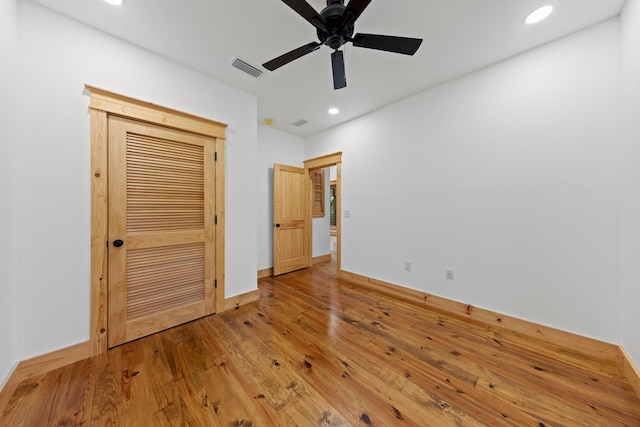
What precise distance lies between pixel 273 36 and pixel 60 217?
7.73ft

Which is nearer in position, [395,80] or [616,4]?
[616,4]

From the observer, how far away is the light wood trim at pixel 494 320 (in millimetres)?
1812

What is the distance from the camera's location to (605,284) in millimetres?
1811

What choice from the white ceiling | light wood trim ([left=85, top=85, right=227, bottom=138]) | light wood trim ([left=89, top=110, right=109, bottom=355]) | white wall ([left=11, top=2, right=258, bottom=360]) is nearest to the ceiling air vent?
the white ceiling

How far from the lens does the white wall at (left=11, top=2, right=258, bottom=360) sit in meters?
1.62

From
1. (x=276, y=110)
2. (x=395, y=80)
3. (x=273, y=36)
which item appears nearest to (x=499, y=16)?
(x=395, y=80)

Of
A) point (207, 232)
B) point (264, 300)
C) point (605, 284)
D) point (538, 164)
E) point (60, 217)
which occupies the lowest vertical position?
point (264, 300)

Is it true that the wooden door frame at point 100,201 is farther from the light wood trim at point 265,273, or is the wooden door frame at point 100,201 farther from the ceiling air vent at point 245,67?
the light wood trim at point 265,273

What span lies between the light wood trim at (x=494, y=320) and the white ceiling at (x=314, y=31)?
2.69 meters

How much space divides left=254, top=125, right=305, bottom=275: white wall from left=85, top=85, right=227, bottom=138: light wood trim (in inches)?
53.8

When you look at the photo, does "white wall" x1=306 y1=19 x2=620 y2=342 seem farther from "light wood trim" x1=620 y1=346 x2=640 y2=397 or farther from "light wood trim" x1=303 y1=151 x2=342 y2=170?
"light wood trim" x1=303 y1=151 x2=342 y2=170

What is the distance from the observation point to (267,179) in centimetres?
410

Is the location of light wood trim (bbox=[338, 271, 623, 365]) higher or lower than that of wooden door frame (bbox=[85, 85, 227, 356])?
lower

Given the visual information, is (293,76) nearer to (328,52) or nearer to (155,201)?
(328,52)
